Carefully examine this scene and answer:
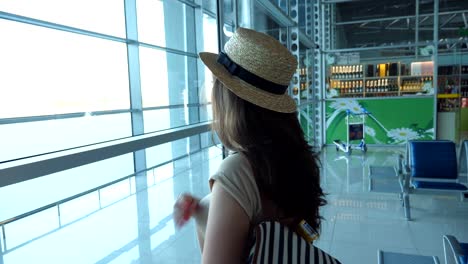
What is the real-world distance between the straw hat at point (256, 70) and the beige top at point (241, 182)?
0.16 meters

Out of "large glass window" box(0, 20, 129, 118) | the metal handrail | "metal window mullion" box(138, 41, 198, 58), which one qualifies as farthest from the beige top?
"metal window mullion" box(138, 41, 198, 58)

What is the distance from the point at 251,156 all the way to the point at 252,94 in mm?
153

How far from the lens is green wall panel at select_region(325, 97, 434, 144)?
8.73 metres

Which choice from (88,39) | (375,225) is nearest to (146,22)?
(88,39)

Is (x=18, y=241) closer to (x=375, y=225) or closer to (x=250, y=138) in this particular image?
(x=375, y=225)

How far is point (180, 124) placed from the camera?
3807 millimetres

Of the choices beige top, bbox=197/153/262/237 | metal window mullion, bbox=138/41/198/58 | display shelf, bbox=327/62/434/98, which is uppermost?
metal window mullion, bbox=138/41/198/58

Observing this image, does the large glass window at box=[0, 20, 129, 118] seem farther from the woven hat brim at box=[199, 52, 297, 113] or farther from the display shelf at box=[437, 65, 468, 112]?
the display shelf at box=[437, 65, 468, 112]

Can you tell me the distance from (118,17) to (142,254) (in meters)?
4.53

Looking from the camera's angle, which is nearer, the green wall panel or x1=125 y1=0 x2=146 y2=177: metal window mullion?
x1=125 y1=0 x2=146 y2=177: metal window mullion

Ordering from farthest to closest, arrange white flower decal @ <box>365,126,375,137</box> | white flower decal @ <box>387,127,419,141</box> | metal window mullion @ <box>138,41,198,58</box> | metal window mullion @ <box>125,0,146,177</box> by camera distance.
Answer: white flower decal @ <box>365,126,375,137</box>, white flower decal @ <box>387,127,419,141</box>, metal window mullion @ <box>138,41,198,58</box>, metal window mullion @ <box>125,0,146,177</box>

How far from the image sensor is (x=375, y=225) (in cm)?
389

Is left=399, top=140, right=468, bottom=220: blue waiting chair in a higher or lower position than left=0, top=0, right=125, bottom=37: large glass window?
lower

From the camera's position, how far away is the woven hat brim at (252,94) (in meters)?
0.91
